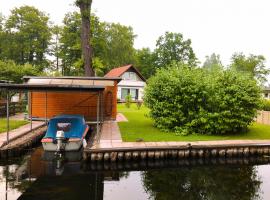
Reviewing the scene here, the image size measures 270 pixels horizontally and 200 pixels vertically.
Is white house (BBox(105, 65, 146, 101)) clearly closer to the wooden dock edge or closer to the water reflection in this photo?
the wooden dock edge

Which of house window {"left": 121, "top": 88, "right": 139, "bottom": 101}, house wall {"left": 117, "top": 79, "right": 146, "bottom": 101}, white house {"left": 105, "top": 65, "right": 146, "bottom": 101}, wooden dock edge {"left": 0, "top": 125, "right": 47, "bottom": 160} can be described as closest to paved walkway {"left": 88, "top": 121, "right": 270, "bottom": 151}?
wooden dock edge {"left": 0, "top": 125, "right": 47, "bottom": 160}

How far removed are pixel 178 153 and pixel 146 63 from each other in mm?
52636

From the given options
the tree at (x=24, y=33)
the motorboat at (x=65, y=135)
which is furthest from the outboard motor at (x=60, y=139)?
the tree at (x=24, y=33)

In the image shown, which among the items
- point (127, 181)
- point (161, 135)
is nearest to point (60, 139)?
point (127, 181)

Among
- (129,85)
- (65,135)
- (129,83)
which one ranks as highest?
(129,83)

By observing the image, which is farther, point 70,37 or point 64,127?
point 70,37

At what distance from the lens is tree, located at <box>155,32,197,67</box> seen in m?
64.7

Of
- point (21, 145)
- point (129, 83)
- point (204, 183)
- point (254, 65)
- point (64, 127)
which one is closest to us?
point (204, 183)

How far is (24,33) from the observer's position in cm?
5144

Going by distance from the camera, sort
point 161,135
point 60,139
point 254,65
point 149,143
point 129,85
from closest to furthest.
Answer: point 60,139 < point 149,143 < point 161,135 < point 129,85 < point 254,65

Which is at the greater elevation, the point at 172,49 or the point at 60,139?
the point at 172,49

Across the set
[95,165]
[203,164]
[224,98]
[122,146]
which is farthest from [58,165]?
[224,98]

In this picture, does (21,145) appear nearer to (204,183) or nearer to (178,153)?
(178,153)

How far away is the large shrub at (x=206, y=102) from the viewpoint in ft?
56.5
